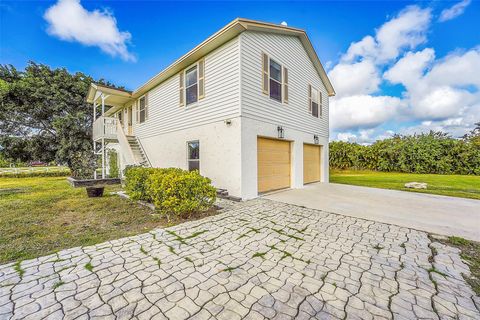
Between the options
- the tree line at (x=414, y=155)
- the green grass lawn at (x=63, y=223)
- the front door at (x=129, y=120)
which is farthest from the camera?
the tree line at (x=414, y=155)

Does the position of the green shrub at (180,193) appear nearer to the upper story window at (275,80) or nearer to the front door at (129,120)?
the upper story window at (275,80)

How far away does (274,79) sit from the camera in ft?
27.0

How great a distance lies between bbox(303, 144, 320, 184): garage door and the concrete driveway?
2.97 meters

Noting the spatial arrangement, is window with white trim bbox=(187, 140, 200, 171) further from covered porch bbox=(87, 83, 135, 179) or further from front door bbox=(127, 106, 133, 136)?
front door bbox=(127, 106, 133, 136)

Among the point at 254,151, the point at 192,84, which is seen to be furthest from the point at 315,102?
the point at 192,84

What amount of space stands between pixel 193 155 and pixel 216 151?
164cm

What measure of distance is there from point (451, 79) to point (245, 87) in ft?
44.4

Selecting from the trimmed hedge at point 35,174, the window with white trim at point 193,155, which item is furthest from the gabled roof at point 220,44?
the trimmed hedge at point 35,174

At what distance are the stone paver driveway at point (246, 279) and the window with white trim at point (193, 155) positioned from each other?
486 centimetres

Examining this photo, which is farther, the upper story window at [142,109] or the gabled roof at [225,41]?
the upper story window at [142,109]

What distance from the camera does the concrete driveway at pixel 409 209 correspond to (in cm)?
435

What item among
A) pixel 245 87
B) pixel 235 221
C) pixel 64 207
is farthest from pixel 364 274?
pixel 64 207

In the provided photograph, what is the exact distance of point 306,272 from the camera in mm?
2607

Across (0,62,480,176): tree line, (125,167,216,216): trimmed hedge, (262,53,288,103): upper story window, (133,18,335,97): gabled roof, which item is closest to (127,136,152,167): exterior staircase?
(133,18,335,97): gabled roof
